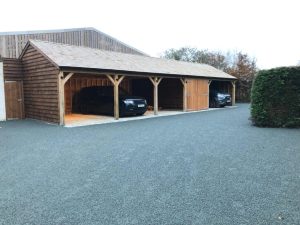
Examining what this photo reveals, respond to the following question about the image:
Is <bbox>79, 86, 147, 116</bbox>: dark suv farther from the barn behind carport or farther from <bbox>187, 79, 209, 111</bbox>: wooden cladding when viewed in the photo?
<bbox>187, 79, 209, 111</bbox>: wooden cladding

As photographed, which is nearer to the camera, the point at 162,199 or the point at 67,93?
the point at 162,199

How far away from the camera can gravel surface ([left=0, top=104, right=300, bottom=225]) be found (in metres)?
3.47

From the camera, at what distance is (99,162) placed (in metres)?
5.99

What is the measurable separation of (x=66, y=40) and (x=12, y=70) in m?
13.4

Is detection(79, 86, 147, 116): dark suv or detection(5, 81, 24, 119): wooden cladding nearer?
detection(5, 81, 24, 119): wooden cladding

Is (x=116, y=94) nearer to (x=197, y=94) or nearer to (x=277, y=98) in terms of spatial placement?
(x=277, y=98)

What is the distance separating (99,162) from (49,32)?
2378 centimetres

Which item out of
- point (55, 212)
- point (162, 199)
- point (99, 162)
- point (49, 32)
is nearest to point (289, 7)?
point (99, 162)

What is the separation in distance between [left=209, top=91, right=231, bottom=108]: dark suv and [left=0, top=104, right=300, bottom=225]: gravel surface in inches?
541

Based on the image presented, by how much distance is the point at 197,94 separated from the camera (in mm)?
20203

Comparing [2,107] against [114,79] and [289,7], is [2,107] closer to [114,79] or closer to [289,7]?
[114,79]

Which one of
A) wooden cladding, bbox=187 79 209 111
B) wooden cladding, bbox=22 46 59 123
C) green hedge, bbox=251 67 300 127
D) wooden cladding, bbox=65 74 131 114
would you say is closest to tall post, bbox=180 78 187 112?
wooden cladding, bbox=187 79 209 111

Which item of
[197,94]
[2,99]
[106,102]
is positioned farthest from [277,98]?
[2,99]

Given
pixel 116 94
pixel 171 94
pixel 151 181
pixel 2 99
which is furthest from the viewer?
pixel 171 94
